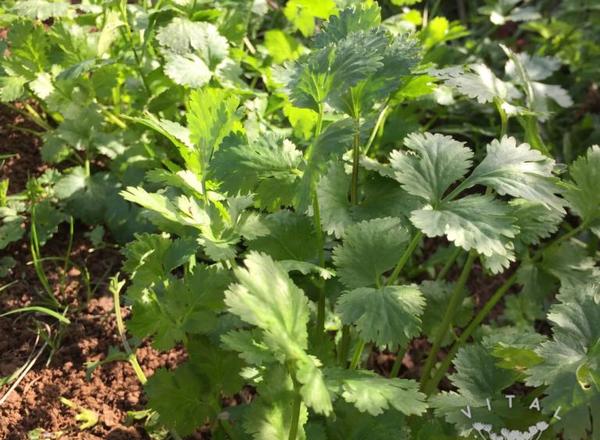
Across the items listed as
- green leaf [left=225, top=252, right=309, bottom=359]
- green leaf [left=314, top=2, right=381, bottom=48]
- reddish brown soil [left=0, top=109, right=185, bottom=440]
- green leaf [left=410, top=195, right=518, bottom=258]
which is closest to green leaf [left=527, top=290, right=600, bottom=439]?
green leaf [left=410, top=195, right=518, bottom=258]

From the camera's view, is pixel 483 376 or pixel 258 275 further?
pixel 483 376

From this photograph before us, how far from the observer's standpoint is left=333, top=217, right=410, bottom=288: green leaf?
108 cm

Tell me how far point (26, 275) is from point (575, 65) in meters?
1.85

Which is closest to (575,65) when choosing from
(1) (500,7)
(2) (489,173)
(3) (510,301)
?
(1) (500,7)

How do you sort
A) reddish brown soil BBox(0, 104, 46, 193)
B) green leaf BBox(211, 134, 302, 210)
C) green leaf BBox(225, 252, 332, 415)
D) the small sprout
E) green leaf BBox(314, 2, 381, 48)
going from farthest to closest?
reddish brown soil BBox(0, 104, 46, 193) < the small sprout < green leaf BBox(314, 2, 381, 48) < green leaf BBox(211, 134, 302, 210) < green leaf BBox(225, 252, 332, 415)

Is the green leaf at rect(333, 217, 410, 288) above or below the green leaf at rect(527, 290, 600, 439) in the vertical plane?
above

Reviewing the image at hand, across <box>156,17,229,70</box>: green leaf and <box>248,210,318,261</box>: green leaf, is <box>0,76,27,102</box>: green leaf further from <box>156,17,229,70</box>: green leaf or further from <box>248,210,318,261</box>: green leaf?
<box>248,210,318,261</box>: green leaf

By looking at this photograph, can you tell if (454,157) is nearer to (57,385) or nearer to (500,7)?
(57,385)

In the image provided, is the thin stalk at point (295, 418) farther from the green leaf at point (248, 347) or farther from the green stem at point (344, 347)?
the green stem at point (344, 347)

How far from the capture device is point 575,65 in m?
2.32

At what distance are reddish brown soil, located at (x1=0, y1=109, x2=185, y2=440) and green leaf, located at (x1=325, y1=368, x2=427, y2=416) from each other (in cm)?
57

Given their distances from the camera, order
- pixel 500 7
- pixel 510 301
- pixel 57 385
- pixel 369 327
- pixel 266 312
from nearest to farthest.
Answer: pixel 266 312
pixel 369 327
pixel 57 385
pixel 510 301
pixel 500 7

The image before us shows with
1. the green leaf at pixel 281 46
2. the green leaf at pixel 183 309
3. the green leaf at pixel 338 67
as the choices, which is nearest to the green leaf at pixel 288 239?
the green leaf at pixel 183 309

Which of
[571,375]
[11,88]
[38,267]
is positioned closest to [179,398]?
[38,267]
